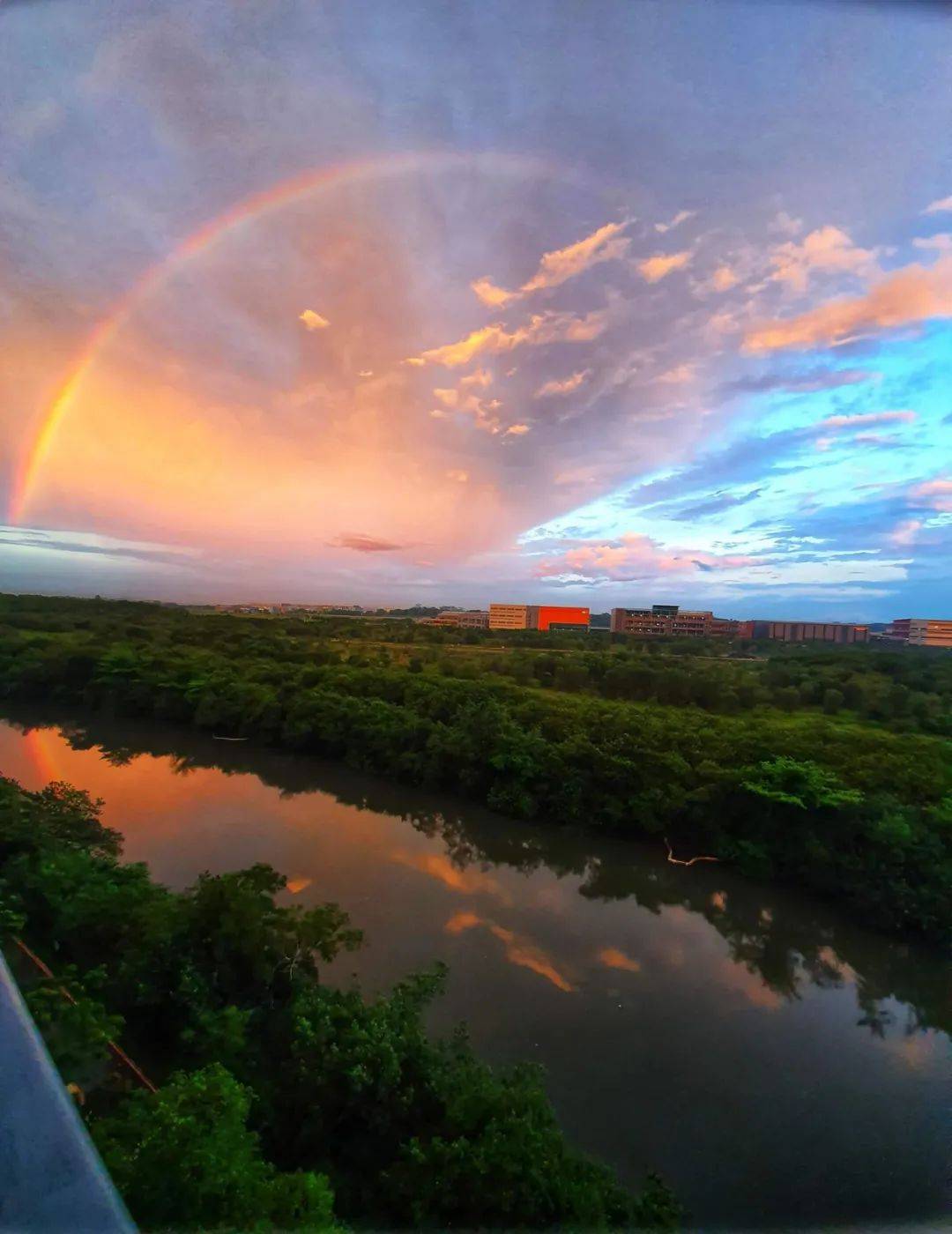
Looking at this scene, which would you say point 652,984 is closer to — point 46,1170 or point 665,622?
point 46,1170

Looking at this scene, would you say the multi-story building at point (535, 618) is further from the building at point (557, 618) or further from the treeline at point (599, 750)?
the treeline at point (599, 750)

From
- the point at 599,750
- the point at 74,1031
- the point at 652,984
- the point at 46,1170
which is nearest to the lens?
the point at 46,1170

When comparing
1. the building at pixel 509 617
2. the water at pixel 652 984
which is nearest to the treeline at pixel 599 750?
the water at pixel 652 984

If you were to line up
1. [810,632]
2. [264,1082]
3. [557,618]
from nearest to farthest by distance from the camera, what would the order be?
1. [264,1082]
2. [810,632]
3. [557,618]

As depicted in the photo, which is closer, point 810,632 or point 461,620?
point 810,632

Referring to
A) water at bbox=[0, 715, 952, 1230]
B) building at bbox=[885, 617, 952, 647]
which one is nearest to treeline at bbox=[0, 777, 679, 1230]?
water at bbox=[0, 715, 952, 1230]

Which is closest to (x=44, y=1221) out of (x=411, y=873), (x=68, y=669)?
(x=411, y=873)

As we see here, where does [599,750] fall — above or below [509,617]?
below

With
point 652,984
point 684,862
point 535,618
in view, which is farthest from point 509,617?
point 652,984
